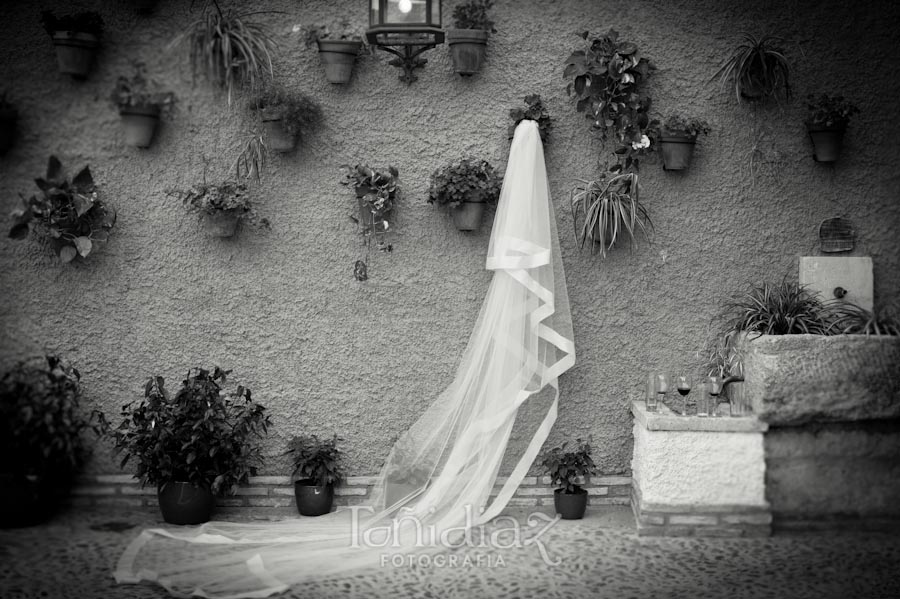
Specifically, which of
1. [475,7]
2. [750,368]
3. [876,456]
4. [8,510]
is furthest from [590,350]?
[8,510]

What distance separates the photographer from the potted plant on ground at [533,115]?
15.6 feet

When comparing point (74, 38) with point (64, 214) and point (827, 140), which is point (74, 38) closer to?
point (64, 214)

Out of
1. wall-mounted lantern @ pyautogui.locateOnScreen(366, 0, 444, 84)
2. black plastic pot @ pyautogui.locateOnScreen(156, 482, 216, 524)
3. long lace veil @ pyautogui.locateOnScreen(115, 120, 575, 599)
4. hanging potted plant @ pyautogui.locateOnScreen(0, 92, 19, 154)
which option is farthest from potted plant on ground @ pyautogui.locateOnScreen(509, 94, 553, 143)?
hanging potted plant @ pyautogui.locateOnScreen(0, 92, 19, 154)

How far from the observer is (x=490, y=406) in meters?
4.61

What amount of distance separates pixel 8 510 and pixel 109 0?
2.86 metres

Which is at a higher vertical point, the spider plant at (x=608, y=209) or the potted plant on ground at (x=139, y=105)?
the potted plant on ground at (x=139, y=105)

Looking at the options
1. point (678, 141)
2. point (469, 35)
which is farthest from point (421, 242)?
point (678, 141)

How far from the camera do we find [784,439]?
441 cm

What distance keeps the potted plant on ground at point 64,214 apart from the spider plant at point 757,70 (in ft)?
12.0

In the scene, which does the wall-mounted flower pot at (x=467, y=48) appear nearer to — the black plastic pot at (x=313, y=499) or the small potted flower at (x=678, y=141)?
the small potted flower at (x=678, y=141)

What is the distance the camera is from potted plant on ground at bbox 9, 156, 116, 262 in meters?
4.62

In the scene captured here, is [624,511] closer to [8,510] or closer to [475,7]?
[475,7]

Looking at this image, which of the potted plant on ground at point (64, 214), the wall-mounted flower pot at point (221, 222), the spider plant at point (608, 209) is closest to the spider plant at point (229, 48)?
the wall-mounted flower pot at point (221, 222)

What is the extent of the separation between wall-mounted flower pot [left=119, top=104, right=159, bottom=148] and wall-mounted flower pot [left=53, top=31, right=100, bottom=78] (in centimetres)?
33
